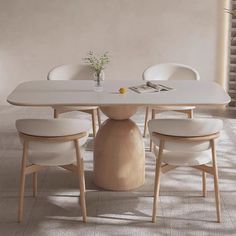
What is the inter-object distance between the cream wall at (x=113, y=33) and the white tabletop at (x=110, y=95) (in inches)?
88.3

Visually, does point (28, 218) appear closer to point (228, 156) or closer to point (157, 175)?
point (157, 175)

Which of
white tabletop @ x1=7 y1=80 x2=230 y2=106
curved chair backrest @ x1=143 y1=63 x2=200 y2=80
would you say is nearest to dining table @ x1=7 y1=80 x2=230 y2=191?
white tabletop @ x1=7 y1=80 x2=230 y2=106

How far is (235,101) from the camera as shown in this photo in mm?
6027

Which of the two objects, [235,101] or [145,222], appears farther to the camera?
[235,101]

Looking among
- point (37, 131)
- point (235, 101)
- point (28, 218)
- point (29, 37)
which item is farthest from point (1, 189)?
point (235, 101)

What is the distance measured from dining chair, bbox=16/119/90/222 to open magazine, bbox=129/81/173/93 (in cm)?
60

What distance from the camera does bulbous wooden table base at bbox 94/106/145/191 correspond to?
3.50 m

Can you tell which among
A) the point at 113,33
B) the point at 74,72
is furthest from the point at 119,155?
the point at 113,33

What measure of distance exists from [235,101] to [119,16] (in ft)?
5.81

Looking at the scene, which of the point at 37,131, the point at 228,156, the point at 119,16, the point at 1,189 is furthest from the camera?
the point at 119,16

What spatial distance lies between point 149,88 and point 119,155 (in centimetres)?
55

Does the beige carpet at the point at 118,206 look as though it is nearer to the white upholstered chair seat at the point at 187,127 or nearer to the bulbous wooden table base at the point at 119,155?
the bulbous wooden table base at the point at 119,155

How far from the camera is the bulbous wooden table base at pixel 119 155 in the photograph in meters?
3.50

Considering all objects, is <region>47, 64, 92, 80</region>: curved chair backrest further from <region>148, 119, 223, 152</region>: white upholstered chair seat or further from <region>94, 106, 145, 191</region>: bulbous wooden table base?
<region>148, 119, 223, 152</region>: white upholstered chair seat
